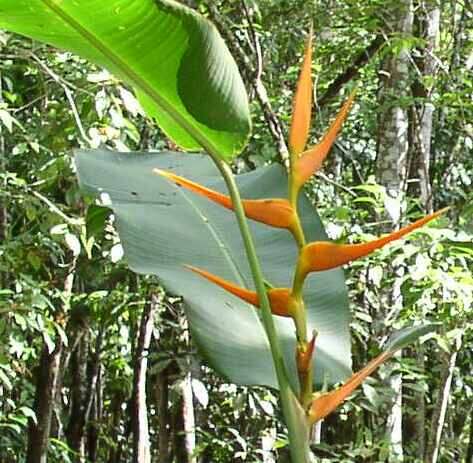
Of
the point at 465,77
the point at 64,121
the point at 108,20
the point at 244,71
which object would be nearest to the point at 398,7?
the point at 465,77

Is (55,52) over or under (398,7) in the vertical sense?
under

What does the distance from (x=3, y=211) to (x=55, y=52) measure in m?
0.62

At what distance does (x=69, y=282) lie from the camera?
3760mm

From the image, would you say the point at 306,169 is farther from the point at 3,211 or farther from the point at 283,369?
the point at 3,211

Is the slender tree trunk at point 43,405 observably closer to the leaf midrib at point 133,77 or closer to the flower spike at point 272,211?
the leaf midrib at point 133,77

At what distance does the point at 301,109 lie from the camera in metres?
0.81

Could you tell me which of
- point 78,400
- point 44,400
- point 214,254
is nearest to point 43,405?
point 44,400

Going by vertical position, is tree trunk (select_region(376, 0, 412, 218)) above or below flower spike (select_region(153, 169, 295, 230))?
above

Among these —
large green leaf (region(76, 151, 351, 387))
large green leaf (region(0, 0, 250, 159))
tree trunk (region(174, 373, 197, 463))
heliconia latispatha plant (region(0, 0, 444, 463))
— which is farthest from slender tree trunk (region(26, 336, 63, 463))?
large green leaf (region(0, 0, 250, 159))

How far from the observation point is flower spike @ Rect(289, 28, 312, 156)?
810 millimetres

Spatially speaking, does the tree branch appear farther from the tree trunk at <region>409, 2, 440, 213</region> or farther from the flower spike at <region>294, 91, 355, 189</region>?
the flower spike at <region>294, 91, 355, 189</region>

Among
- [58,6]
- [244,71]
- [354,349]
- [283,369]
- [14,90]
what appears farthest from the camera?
[14,90]

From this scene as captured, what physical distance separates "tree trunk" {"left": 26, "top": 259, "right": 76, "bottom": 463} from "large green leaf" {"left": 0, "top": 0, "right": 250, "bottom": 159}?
9.07ft

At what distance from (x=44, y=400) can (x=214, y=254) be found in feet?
9.09
